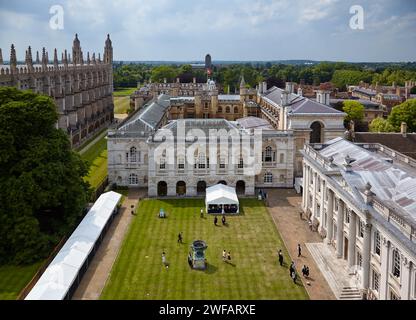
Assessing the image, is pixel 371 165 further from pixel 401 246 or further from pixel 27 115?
pixel 27 115

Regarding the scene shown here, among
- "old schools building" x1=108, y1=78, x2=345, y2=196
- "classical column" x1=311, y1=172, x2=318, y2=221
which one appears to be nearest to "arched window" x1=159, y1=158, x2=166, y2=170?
"old schools building" x1=108, y1=78, x2=345, y2=196

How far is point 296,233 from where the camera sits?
35.2 m

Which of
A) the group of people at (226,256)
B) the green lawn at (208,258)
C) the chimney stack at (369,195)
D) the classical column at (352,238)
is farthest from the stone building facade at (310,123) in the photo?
the chimney stack at (369,195)

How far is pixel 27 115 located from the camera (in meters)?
30.9

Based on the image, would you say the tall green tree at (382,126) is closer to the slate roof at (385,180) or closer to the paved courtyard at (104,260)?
the slate roof at (385,180)

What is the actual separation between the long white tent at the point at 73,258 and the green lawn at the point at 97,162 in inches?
436

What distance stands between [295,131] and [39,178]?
92.8 ft

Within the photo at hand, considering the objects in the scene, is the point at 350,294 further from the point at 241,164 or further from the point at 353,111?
the point at 353,111

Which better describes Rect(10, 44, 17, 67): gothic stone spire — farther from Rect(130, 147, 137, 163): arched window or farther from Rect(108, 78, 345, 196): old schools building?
Rect(130, 147, 137, 163): arched window

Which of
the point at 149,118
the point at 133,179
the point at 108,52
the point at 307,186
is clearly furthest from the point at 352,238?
the point at 108,52

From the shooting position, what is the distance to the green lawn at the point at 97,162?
49.4 metres

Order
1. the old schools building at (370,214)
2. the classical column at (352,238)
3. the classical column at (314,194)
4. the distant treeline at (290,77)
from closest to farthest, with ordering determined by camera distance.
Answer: the old schools building at (370,214) → the classical column at (352,238) → the classical column at (314,194) → the distant treeline at (290,77)

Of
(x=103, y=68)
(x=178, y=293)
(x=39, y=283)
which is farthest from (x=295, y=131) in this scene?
(x=103, y=68)

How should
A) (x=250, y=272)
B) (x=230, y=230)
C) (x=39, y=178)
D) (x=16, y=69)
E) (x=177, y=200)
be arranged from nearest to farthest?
1. (x=250, y=272)
2. (x=39, y=178)
3. (x=230, y=230)
4. (x=177, y=200)
5. (x=16, y=69)
